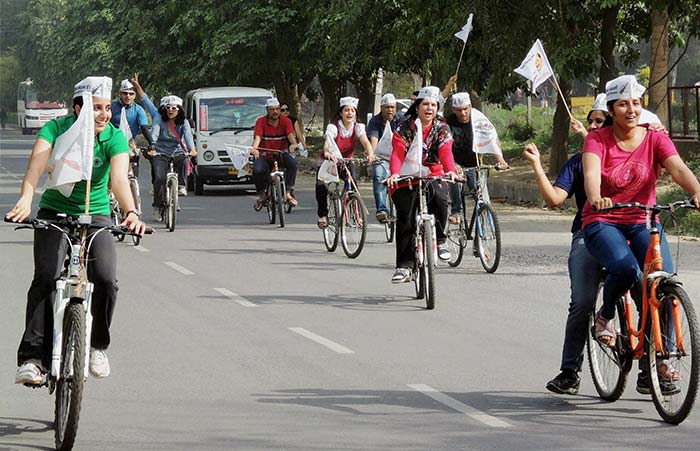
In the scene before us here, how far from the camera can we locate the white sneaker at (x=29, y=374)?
24.8ft

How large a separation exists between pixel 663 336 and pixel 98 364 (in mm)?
2875

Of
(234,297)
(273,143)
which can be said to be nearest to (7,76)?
(273,143)

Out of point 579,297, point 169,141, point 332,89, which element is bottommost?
point 579,297

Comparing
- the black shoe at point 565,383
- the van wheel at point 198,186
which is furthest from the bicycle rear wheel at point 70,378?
the van wheel at point 198,186

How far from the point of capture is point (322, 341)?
11.1 metres

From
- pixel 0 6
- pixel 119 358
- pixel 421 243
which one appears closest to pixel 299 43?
pixel 421 243

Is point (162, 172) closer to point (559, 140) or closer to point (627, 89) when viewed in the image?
point (559, 140)

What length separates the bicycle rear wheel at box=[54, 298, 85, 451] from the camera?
23.1 ft

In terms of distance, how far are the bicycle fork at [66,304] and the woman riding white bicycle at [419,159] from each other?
20.1 feet

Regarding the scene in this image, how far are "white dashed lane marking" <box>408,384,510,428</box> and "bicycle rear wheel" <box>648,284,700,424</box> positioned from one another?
80cm

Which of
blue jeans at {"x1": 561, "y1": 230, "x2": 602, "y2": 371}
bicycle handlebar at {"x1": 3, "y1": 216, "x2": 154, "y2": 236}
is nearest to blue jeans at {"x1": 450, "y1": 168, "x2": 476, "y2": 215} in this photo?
blue jeans at {"x1": 561, "y1": 230, "x2": 602, "y2": 371}

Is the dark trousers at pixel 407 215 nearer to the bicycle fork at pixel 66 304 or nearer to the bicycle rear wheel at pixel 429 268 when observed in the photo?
the bicycle rear wheel at pixel 429 268

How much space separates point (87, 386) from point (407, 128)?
5259 mm

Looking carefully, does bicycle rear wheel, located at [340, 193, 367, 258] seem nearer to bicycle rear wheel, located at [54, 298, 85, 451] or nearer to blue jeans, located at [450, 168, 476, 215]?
blue jeans, located at [450, 168, 476, 215]
